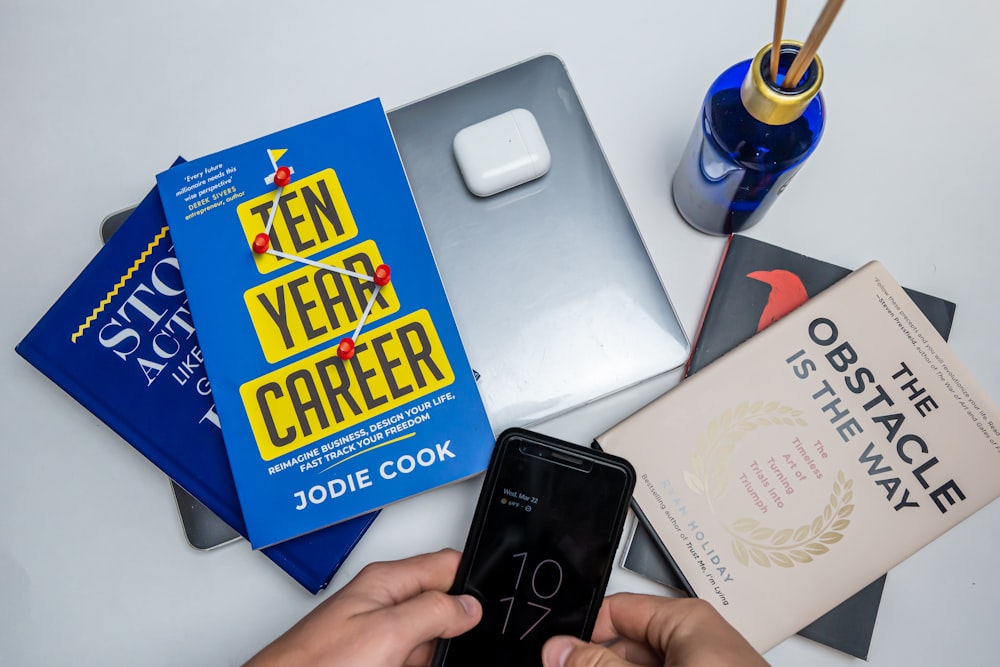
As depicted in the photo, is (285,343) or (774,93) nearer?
(774,93)

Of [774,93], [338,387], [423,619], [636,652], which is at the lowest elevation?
[636,652]

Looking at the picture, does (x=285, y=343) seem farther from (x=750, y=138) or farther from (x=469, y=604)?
(x=750, y=138)

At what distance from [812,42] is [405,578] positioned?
1.39ft

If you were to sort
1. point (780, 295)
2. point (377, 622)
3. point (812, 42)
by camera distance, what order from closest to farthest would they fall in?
point (812, 42), point (377, 622), point (780, 295)

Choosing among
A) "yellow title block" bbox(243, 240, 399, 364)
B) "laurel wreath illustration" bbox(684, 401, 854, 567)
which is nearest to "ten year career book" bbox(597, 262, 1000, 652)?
"laurel wreath illustration" bbox(684, 401, 854, 567)

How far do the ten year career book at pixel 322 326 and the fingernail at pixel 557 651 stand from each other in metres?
0.13

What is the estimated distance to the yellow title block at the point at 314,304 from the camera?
534 millimetres

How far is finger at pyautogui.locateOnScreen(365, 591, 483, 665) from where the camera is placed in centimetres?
44

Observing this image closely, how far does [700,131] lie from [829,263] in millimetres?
171

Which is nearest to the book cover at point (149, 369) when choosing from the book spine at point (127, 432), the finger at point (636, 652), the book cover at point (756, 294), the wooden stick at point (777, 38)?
the book spine at point (127, 432)

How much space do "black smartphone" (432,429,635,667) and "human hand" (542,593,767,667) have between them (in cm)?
2

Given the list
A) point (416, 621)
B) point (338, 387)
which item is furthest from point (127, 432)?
point (416, 621)

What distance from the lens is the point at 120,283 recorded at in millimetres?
556

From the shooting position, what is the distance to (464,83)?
595 mm
